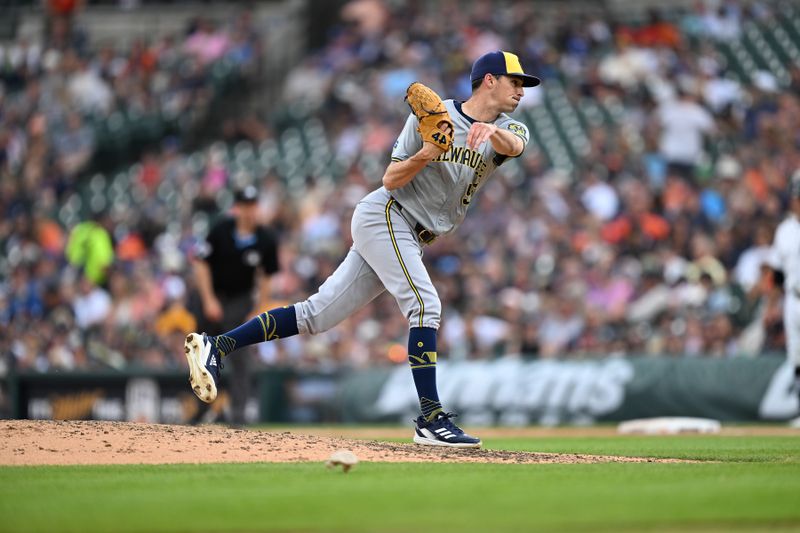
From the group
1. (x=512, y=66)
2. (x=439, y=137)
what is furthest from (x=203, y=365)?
(x=512, y=66)

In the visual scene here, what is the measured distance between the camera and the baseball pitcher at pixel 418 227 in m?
7.42

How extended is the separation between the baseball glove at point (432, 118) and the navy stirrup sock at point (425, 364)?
1085 millimetres

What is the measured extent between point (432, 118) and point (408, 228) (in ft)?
2.52

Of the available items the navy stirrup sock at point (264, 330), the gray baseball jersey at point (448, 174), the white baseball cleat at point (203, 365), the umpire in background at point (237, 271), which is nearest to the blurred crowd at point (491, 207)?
the umpire in background at point (237, 271)

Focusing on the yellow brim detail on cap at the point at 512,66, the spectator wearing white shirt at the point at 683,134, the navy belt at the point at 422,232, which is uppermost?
the spectator wearing white shirt at the point at 683,134

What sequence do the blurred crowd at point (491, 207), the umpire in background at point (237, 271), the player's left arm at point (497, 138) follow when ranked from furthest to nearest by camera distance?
the blurred crowd at point (491, 207), the umpire in background at point (237, 271), the player's left arm at point (497, 138)

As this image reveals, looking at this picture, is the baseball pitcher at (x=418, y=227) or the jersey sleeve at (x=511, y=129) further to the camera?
the jersey sleeve at (x=511, y=129)

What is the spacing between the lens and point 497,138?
286 inches

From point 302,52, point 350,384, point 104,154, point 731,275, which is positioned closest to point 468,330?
point 350,384

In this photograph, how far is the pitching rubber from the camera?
24.6 feet

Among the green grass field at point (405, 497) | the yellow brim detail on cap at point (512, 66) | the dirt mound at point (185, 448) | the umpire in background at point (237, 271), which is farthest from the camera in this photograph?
the umpire in background at point (237, 271)

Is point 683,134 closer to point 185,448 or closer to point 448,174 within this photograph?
point 448,174

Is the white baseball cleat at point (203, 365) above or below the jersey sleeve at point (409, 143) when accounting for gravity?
below

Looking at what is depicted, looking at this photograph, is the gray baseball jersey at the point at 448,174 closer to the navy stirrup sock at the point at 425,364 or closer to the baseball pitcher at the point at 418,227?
the baseball pitcher at the point at 418,227
